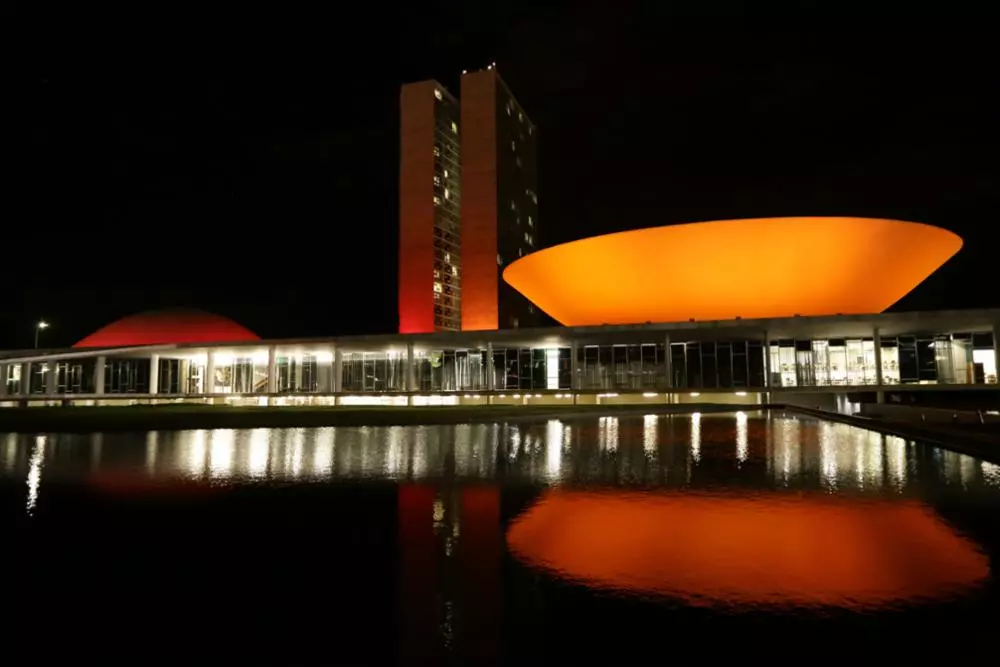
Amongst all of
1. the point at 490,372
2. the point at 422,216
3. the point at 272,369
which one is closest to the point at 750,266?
the point at 490,372

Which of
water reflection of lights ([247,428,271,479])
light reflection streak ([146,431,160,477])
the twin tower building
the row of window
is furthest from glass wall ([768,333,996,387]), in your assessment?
the twin tower building

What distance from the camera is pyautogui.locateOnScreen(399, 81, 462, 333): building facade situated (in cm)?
7050

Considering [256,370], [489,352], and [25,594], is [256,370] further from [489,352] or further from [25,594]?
[25,594]

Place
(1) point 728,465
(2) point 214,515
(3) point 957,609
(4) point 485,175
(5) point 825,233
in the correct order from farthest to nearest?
(4) point 485,175, (5) point 825,233, (1) point 728,465, (2) point 214,515, (3) point 957,609

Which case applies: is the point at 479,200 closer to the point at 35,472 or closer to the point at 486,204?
the point at 486,204

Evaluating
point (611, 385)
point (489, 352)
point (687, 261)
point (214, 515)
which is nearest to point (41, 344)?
point (489, 352)

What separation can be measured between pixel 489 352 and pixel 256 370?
16.6m

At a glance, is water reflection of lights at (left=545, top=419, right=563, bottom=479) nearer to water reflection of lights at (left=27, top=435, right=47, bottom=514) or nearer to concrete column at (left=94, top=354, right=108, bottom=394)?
water reflection of lights at (left=27, top=435, right=47, bottom=514)

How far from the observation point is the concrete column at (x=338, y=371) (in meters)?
40.4

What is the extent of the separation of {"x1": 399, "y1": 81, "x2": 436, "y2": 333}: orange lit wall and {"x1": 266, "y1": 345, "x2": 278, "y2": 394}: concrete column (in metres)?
27.3

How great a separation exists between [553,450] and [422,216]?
60.1 metres

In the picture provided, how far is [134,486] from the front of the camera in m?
8.69

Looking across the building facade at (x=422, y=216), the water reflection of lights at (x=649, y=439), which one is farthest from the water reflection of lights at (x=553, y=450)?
the building facade at (x=422, y=216)

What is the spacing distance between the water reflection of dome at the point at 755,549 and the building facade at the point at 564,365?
24690 mm
